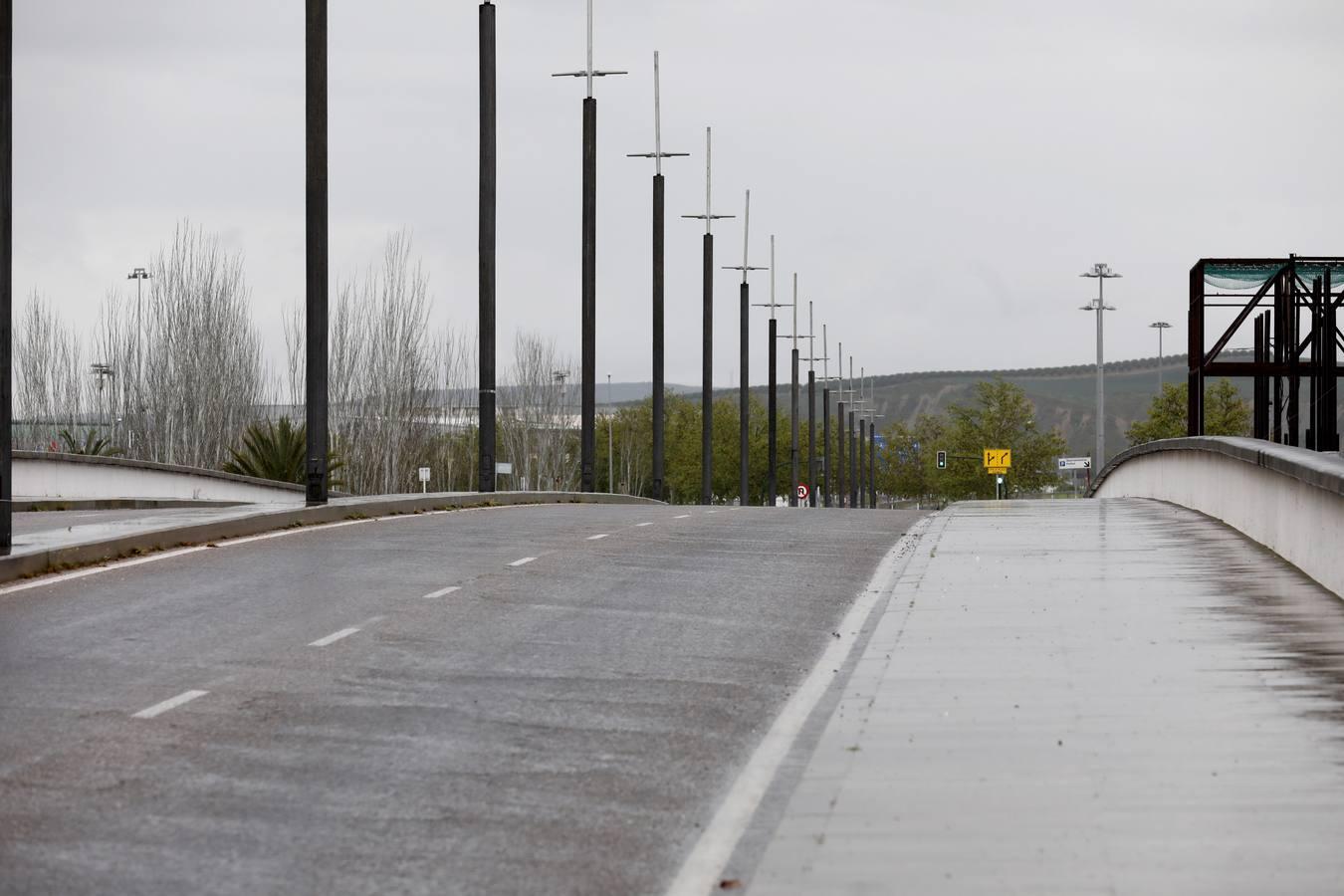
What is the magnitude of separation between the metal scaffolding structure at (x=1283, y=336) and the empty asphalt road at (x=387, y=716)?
19.8 metres

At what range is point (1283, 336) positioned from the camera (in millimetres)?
40656

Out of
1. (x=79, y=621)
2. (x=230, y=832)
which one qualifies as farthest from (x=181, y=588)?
(x=230, y=832)

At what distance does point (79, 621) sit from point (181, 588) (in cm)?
212

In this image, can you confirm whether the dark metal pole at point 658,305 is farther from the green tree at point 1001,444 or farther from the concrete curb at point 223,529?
the green tree at point 1001,444

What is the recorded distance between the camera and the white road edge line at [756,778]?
6.35 metres

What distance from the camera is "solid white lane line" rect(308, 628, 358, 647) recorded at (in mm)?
11767

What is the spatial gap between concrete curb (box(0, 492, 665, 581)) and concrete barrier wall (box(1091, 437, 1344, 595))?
10.1m

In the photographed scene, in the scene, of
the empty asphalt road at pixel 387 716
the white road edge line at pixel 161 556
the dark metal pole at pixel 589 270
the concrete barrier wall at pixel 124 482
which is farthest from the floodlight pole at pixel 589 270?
the empty asphalt road at pixel 387 716

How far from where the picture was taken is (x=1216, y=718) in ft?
29.4

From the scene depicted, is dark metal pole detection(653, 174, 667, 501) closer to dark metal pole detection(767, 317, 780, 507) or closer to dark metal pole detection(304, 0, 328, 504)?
dark metal pole detection(767, 317, 780, 507)

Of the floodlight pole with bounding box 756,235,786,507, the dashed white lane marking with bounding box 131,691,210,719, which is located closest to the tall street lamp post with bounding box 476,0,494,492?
the dashed white lane marking with bounding box 131,691,210,719

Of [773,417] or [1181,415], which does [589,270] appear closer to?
[773,417]

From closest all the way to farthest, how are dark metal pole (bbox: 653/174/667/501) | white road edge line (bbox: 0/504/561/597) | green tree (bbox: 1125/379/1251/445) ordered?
white road edge line (bbox: 0/504/561/597)
dark metal pole (bbox: 653/174/667/501)
green tree (bbox: 1125/379/1251/445)

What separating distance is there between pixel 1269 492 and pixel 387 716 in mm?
10895
